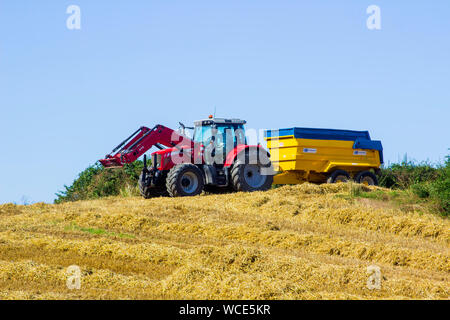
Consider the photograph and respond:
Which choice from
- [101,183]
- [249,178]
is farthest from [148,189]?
[101,183]

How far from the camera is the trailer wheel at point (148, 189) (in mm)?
20516

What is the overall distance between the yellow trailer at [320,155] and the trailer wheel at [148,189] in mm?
4339

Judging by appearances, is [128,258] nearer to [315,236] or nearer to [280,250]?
[280,250]

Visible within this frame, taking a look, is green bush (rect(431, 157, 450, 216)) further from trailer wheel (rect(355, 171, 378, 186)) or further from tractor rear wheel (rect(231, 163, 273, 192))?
trailer wheel (rect(355, 171, 378, 186))

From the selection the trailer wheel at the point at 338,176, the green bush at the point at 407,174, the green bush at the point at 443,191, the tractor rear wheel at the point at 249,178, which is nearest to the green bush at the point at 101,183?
the tractor rear wheel at the point at 249,178

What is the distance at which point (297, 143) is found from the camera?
2195 cm

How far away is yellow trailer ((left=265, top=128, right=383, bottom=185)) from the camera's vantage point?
22219 millimetres

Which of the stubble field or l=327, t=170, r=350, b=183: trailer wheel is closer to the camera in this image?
the stubble field

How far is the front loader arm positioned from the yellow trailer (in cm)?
375

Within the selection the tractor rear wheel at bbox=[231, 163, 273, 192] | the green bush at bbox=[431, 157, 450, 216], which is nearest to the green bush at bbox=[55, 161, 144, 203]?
the tractor rear wheel at bbox=[231, 163, 273, 192]

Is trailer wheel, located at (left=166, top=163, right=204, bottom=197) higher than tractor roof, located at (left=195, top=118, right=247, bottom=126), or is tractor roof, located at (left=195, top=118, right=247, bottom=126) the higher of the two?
tractor roof, located at (left=195, top=118, right=247, bottom=126)

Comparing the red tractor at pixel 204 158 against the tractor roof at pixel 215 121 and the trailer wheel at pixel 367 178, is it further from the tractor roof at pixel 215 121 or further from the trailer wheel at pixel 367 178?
the trailer wheel at pixel 367 178

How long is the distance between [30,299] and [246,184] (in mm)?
13538
